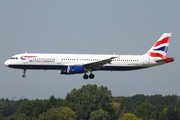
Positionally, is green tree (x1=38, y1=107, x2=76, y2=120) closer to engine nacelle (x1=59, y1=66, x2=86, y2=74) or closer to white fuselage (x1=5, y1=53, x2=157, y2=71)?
white fuselage (x1=5, y1=53, x2=157, y2=71)

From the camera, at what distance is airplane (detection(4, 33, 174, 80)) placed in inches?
3612

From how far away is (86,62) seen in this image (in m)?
94.8

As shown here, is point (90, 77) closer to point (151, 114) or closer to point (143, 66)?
point (143, 66)

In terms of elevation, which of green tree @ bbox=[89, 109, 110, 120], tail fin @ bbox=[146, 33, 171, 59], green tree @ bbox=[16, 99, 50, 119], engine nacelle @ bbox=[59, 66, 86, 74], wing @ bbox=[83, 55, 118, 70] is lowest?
green tree @ bbox=[89, 109, 110, 120]

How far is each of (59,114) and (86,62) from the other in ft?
176

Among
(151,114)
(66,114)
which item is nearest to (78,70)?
(66,114)

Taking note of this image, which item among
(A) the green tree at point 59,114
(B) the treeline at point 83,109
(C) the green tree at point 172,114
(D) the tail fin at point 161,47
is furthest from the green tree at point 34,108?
(D) the tail fin at point 161,47

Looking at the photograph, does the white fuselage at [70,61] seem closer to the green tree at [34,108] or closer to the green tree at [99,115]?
the green tree at [99,115]

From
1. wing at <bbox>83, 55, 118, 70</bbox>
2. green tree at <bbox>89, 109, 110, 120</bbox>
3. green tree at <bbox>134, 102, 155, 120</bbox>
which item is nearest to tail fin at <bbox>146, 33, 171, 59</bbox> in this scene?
wing at <bbox>83, 55, 118, 70</bbox>

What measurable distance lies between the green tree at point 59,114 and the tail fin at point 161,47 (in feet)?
165

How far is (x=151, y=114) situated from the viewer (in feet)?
600

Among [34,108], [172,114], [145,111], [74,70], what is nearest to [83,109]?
[34,108]

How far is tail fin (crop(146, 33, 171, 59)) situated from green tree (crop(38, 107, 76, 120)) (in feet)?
165

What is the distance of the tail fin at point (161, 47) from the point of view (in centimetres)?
10073
